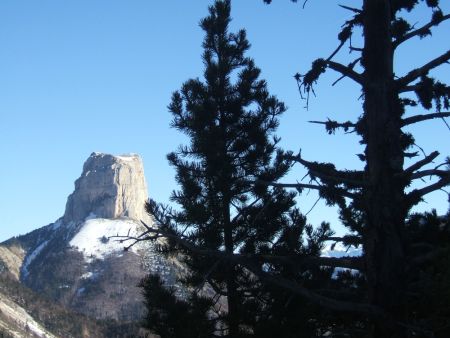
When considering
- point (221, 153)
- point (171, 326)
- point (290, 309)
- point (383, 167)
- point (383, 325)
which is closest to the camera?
point (383, 325)

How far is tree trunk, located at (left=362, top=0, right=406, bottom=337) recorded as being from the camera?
251 inches

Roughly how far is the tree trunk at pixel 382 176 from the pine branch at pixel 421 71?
0.10 m

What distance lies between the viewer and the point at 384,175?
21.9 ft

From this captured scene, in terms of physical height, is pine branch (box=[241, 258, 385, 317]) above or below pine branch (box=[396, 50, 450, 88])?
below

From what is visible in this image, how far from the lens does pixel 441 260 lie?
6277mm

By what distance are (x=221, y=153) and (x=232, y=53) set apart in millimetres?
3507

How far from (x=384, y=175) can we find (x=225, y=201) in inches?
416

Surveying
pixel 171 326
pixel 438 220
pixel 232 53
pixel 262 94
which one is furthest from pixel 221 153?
pixel 438 220

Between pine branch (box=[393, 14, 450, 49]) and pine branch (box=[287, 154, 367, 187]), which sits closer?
pine branch (box=[287, 154, 367, 187])

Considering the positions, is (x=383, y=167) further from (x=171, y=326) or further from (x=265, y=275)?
(x=171, y=326)

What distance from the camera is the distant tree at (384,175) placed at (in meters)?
6.30

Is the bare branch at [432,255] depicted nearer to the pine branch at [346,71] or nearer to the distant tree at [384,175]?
the distant tree at [384,175]

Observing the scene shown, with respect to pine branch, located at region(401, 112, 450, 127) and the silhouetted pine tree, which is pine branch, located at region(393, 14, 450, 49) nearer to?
pine branch, located at region(401, 112, 450, 127)

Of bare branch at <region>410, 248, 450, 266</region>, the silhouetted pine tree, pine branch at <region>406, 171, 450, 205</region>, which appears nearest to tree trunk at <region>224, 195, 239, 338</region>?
the silhouetted pine tree
